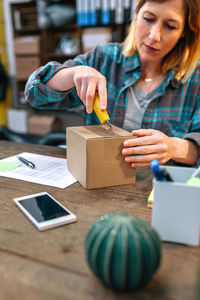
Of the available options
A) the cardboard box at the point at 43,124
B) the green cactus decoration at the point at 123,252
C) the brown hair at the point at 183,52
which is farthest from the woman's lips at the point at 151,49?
the cardboard box at the point at 43,124

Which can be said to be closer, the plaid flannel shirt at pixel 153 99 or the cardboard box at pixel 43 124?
the plaid flannel shirt at pixel 153 99

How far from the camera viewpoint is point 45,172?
835mm

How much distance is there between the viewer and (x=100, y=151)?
717mm

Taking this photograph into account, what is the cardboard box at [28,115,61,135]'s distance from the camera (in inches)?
117

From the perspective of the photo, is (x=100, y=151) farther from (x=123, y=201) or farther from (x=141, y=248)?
(x=141, y=248)

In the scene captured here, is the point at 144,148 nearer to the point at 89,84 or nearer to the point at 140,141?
the point at 140,141

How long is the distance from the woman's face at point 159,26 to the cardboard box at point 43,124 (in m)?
2.01

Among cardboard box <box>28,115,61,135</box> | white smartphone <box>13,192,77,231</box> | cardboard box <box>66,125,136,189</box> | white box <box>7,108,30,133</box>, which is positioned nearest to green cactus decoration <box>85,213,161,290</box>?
white smartphone <box>13,192,77,231</box>

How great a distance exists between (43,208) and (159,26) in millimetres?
793

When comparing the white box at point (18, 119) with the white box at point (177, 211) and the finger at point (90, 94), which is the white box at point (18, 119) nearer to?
the finger at point (90, 94)

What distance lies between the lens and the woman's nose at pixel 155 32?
99cm

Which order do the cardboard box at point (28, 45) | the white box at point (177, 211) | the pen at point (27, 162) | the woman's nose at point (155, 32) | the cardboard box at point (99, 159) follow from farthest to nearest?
the cardboard box at point (28, 45) < the woman's nose at point (155, 32) < the pen at point (27, 162) < the cardboard box at point (99, 159) < the white box at point (177, 211)

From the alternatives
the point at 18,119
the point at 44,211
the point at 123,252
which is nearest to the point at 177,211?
the point at 123,252

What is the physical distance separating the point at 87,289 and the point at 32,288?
0.08 meters
